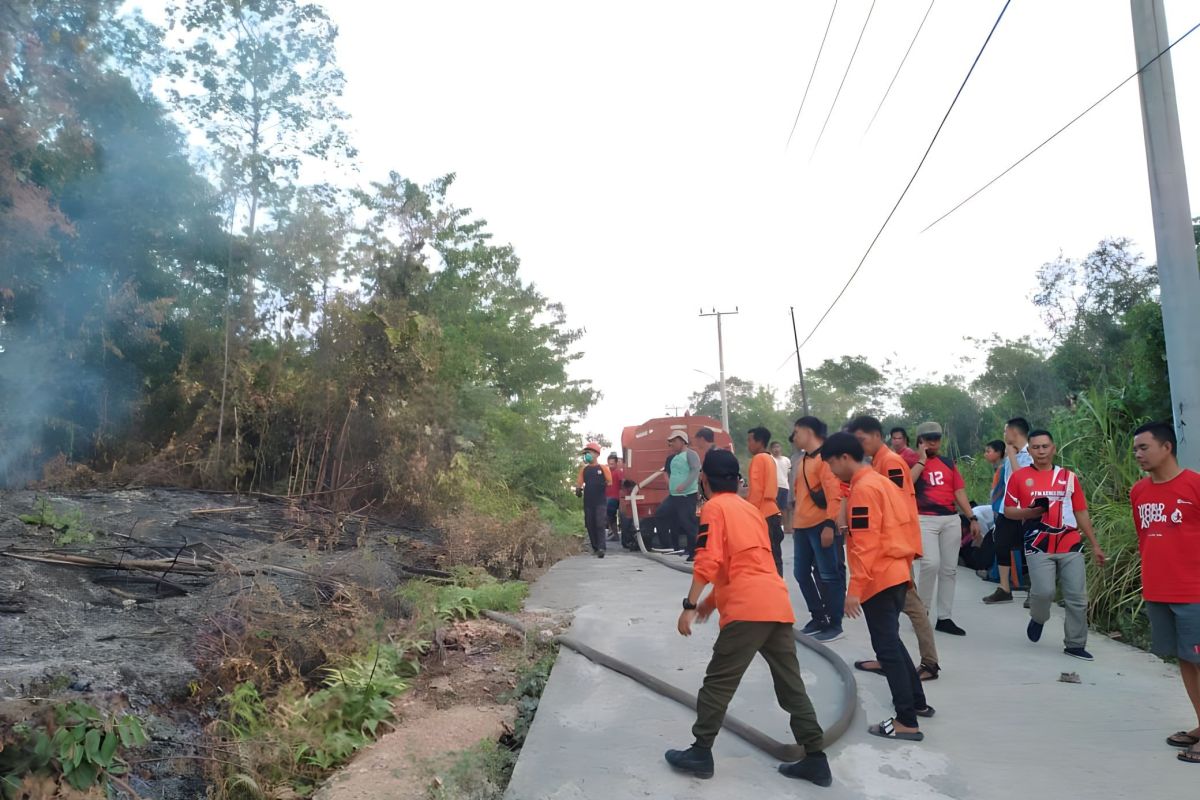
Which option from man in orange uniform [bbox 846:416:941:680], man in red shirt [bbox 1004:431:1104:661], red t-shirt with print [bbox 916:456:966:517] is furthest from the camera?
red t-shirt with print [bbox 916:456:966:517]

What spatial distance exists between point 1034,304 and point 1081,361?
3633 mm

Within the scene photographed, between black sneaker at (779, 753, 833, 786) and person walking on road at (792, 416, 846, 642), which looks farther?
person walking on road at (792, 416, 846, 642)

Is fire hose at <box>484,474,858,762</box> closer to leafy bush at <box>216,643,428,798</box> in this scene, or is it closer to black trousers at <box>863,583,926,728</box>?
black trousers at <box>863,583,926,728</box>

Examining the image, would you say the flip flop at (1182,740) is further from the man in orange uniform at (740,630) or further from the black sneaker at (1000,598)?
the black sneaker at (1000,598)

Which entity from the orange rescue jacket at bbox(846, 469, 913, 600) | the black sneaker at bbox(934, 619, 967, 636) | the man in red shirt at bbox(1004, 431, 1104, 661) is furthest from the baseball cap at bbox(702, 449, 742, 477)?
the black sneaker at bbox(934, 619, 967, 636)

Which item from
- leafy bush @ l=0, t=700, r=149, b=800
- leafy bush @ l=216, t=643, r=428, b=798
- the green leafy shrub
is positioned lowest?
leafy bush @ l=216, t=643, r=428, b=798

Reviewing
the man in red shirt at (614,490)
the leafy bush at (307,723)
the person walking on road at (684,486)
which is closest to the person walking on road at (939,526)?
the leafy bush at (307,723)

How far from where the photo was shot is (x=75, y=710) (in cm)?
374

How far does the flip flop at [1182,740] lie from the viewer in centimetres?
411

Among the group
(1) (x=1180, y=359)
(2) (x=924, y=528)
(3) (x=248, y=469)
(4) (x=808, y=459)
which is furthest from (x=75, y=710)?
(3) (x=248, y=469)

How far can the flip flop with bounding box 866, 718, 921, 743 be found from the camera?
4.32 metres

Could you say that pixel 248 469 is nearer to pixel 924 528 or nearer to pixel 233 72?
pixel 233 72

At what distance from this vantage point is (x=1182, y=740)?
13.6 ft

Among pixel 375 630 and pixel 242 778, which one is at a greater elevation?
pixel 375 630
